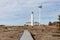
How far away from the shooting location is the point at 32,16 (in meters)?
76.5

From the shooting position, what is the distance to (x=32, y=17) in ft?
251

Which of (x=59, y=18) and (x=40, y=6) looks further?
(x=59, y=18)

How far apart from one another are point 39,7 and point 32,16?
42.0 ft

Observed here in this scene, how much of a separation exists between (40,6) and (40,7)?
0.70 meters

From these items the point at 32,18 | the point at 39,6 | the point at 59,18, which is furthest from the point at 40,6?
the point at 59,18

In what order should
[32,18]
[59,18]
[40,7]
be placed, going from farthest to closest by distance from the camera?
[59,18]
[32,18]
[40,7]

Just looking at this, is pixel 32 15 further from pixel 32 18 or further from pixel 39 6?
pixel 39 6

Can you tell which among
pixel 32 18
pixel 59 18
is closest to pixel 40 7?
pixel 32 18

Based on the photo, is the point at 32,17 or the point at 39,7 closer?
the point at 39,7

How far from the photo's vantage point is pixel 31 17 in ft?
253

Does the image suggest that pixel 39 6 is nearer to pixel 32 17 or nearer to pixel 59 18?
pixel 32 17

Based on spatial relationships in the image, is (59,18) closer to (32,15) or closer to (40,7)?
(32,15)

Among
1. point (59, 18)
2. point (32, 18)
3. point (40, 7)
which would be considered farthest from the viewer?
point (59, 18)

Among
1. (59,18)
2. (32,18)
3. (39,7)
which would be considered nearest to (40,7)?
(39,7)
